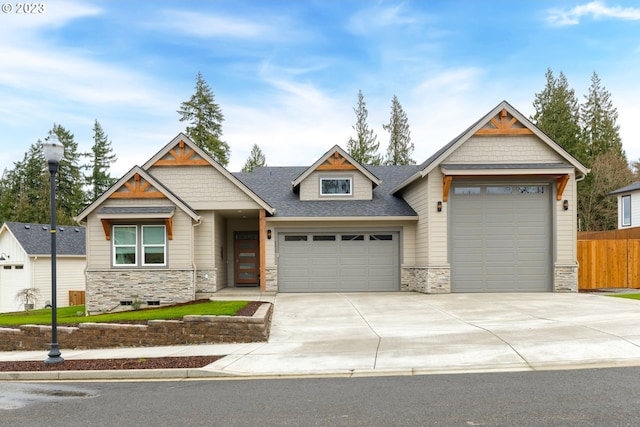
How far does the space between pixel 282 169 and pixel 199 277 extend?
853 cm

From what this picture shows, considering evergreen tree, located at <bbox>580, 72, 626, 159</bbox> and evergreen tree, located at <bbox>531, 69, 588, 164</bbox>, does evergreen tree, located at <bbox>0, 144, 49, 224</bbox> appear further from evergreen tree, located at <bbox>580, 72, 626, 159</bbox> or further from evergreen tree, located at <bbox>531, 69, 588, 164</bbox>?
evergreen tree, located at <bbox>580, 72, 626, 159</bbox>

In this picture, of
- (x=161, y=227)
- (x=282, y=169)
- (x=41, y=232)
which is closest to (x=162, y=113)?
(x=41, y=232)

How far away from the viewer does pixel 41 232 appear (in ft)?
110

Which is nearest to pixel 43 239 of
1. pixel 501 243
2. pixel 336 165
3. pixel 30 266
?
pixel 30 266

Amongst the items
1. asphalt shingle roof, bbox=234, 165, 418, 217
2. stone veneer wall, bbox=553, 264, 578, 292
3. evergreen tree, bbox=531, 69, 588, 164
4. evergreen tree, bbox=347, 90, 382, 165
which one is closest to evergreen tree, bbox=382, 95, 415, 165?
evergreen tree, bbox=347, 90, 382, 165

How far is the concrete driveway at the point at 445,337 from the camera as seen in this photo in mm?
8383

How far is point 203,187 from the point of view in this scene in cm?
1988

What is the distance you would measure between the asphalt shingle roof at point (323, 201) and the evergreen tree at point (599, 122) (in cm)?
3357

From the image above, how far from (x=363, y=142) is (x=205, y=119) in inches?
640

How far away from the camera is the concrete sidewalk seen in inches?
329

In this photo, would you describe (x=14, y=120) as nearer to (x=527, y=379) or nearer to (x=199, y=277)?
(x=199, y=277)

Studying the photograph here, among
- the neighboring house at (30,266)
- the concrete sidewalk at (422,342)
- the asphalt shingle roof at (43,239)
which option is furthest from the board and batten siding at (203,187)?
the neighboring house at (30,266)

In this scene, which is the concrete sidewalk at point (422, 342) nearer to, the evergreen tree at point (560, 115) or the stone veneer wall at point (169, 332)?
the stone veneer wall at point (169, 332)

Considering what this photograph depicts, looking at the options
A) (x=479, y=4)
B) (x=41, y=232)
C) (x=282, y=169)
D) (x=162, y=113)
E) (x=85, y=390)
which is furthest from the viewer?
(x=162, y=113)
